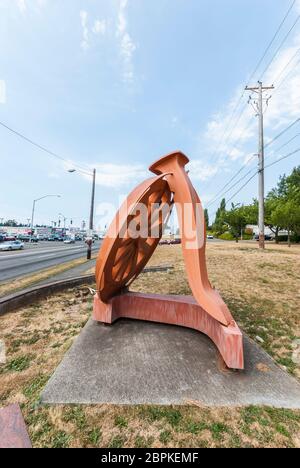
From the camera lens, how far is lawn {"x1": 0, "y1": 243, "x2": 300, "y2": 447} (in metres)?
2.49

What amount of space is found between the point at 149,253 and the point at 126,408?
3566 mm

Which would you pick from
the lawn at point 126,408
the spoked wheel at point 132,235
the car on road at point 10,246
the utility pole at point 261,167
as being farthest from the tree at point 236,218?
the spoked wheel at point 132,235

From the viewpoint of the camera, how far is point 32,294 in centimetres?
706

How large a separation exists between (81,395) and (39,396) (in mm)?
564

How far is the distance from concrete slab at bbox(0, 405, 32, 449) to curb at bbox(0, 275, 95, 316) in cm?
378

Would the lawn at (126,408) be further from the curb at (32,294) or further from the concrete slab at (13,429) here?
the curb at (32,294)

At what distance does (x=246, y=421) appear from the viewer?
2715 millimetres

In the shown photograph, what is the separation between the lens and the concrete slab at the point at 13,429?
2428mm

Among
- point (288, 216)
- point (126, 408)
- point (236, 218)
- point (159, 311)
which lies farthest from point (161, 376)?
point (236, 218)

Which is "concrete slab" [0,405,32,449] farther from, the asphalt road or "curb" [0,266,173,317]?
the asphalt road

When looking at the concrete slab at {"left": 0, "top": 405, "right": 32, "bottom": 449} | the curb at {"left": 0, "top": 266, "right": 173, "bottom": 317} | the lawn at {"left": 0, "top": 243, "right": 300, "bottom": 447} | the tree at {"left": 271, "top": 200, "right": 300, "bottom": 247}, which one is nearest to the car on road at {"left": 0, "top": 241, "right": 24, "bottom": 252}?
the curb at {"left": 0, "top": 266, "right": 173, "bottom": 317}

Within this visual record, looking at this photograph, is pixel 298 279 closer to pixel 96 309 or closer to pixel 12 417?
pixel 96 309
